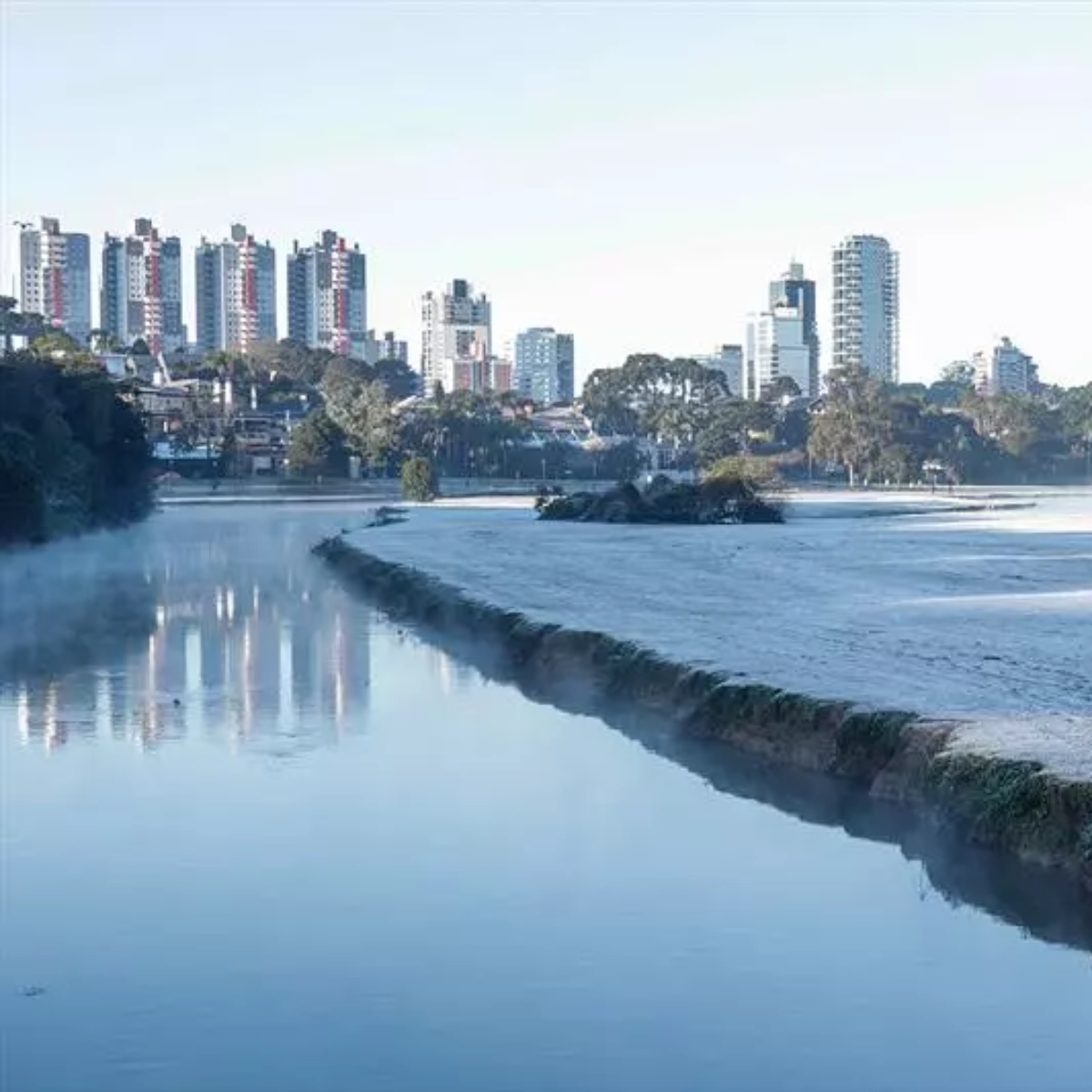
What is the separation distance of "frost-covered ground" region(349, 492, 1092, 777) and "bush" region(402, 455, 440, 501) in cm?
4271

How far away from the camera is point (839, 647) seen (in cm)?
3641

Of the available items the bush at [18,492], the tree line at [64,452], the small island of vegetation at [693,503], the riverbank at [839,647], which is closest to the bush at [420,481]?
the small island of vegetation at [693,503]

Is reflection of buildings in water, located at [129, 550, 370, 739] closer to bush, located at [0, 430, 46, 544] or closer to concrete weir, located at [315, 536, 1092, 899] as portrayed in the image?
concrete weir, located at [315, 536, 1092, 899]

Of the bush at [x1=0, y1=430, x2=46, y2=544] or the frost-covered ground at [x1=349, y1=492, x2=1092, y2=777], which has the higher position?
the bush at [x1=0, y1=430, x2=46, y2=544]

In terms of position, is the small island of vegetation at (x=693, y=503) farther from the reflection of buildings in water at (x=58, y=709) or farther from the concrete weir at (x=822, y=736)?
the reflection of buildings in water at (x=58, y=709)

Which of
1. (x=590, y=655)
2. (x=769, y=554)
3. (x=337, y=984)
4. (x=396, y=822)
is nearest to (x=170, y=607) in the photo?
(x=590, y=655)

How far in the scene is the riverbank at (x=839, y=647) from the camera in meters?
21.6

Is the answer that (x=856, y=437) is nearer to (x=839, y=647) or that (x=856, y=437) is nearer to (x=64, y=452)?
(x=64, y=452)

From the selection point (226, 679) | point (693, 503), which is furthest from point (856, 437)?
point (226, 679)

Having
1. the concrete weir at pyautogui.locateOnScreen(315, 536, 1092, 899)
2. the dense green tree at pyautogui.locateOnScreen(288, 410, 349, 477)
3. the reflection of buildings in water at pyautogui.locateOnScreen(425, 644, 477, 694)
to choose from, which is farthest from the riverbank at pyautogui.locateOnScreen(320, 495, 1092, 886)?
the dense green tree at pyautogui.locateOnScreen(288, 410, 349, 477)

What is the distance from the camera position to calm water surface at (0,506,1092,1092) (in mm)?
14109

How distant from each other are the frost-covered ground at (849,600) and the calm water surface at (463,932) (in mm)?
3347

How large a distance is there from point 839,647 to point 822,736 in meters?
10.3

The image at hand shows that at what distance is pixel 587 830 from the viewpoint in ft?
73.2
